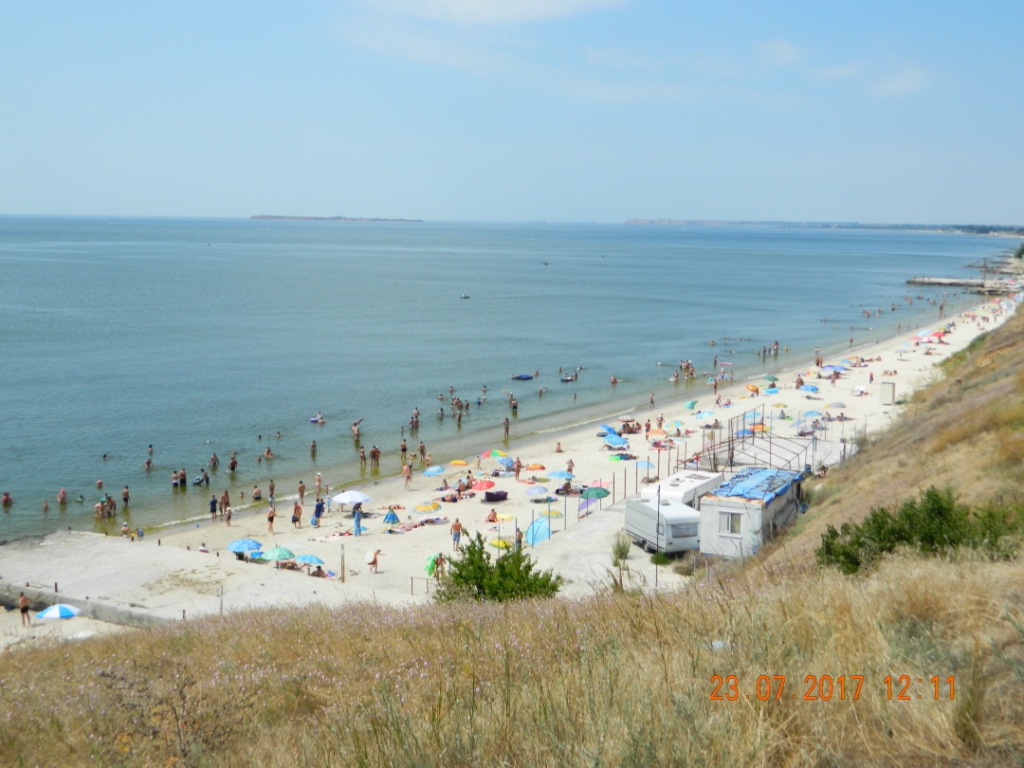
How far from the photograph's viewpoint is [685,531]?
19391mm

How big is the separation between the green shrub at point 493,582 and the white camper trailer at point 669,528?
269 inches

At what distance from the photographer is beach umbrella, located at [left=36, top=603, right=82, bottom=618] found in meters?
18.6

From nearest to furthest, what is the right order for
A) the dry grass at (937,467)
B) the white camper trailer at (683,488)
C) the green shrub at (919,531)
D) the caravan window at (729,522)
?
the green shrub at (919,531) → the dry grass at (937,467) → the caravan window at (729,522) → the white camper trailer at (683,488)

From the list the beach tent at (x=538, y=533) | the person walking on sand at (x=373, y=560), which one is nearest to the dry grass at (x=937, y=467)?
the beach tent at (x=538, y=533)

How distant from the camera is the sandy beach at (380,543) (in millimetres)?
19078

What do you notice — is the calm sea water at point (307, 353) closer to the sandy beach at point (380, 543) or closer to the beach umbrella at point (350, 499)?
the sandy beach at point (380, 543)

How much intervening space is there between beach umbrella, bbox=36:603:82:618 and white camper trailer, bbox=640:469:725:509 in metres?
13.7

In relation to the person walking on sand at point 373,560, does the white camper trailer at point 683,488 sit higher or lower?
higher

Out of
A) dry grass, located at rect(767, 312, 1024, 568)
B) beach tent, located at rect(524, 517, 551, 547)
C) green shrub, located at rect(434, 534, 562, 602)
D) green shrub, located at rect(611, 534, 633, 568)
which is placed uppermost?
dry grass, located at rect(767, 312, 1024, 568)

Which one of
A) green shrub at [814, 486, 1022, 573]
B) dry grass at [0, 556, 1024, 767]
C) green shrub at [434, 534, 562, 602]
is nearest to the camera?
dry grass at [0, 556, 1024, 767]

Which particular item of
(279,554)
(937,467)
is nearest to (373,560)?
(279,554)

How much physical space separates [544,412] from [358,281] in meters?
83.6

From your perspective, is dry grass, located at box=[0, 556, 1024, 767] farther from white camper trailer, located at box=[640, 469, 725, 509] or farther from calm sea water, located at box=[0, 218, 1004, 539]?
calm sea water, located at box=[0, 218, 1004, 539]

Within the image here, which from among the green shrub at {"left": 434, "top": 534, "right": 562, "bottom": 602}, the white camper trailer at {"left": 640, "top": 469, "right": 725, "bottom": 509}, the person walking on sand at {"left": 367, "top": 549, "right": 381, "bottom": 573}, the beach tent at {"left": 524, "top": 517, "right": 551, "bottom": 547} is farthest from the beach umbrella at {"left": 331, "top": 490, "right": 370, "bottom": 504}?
the green shrub at {"left": 434, "top": 534, "right": 562, "bottom": 602}
